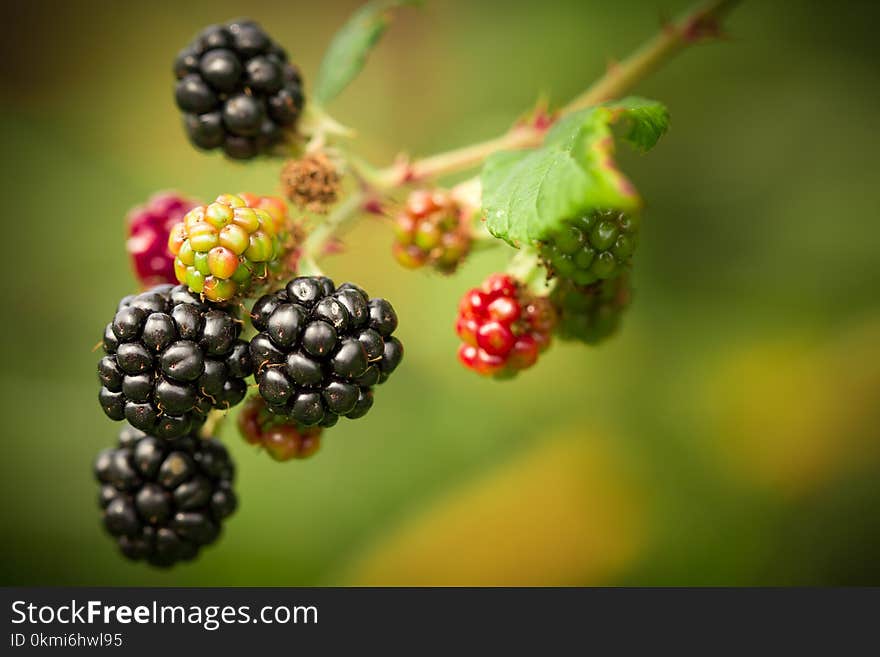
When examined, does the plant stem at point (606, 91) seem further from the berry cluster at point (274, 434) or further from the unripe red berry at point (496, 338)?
the berry cluster at point (274, 434)

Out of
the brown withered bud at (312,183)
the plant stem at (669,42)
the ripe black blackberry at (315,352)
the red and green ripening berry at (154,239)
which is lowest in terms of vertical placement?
the ripe black blackberry at (315,352)

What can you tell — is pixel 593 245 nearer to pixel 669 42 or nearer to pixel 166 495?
pixel 669 42

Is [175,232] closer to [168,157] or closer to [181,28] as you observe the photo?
[168,157]

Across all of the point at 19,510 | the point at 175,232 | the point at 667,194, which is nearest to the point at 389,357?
the point at 175,232

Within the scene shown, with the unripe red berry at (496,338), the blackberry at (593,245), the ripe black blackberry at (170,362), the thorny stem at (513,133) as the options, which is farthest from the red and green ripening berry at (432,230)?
the ripe black blackberry at (170,362)

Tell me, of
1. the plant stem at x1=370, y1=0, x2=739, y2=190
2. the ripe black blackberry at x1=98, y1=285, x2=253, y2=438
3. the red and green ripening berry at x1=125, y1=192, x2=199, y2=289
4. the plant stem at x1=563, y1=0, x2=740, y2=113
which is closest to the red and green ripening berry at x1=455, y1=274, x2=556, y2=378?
the plant stem at x1=370, y1=0, x2=739, y2=190
